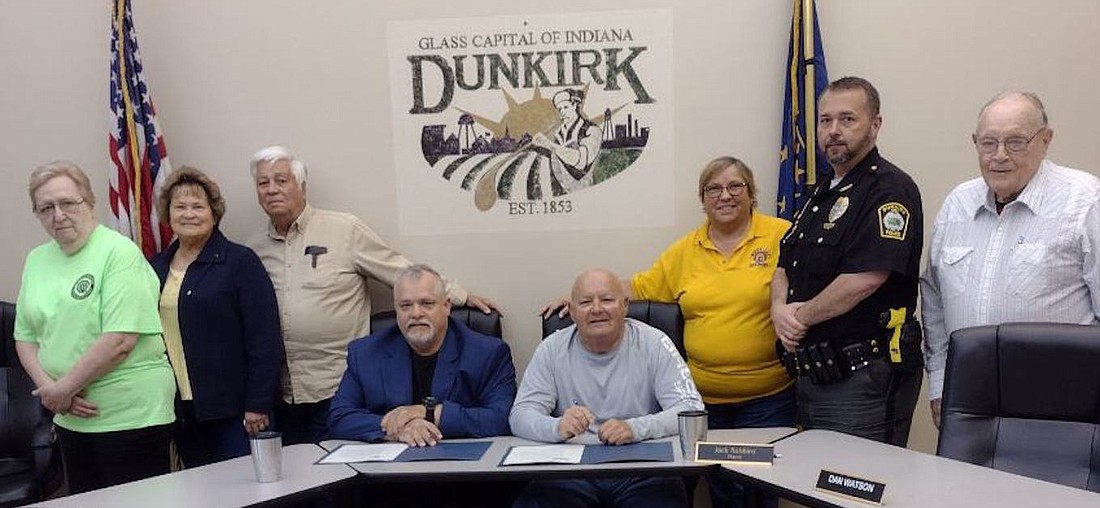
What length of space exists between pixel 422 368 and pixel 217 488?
2.76 ft

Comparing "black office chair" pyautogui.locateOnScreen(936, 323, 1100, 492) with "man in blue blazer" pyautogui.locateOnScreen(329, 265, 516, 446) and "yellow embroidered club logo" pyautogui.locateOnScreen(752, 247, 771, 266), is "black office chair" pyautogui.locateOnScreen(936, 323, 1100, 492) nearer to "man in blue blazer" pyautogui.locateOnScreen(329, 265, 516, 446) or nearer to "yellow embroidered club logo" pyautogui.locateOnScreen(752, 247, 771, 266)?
"yellow embroidered club logo" pyautogui.locateOnScreen(752, 247, 771, 266)

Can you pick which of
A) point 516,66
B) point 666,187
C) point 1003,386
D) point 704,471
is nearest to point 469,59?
point 516,66

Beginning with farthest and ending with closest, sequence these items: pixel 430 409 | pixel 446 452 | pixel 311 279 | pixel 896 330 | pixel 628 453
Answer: pixel 311 279 → pixel 430 409 → pixel 896 330 → pixel 446 452 → pixel 628 453

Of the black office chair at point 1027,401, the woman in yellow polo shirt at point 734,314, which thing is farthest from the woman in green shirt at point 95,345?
the black office chair at point 1027,401

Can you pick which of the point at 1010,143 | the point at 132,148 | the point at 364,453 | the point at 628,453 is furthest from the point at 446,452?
the point at 132,148

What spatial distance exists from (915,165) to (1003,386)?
5.10ft

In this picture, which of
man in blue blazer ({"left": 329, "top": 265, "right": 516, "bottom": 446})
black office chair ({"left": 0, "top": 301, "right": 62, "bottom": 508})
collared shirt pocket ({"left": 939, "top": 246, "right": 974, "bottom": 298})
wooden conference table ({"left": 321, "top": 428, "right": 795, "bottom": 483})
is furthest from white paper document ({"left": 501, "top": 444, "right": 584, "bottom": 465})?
black office chair ({"left": 0, "top": 301, "right": 62, "bottom": 508})

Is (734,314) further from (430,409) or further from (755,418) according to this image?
(430,409)

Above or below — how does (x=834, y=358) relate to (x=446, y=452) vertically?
above

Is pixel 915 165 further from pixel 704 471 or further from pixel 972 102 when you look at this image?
pixel 704 471

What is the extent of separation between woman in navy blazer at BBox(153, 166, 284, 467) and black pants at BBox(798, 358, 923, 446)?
1.90 metres

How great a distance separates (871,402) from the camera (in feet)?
8.17

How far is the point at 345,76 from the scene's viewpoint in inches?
142

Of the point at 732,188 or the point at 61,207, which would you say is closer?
the point at 61,207
